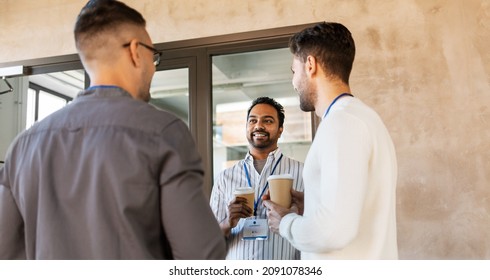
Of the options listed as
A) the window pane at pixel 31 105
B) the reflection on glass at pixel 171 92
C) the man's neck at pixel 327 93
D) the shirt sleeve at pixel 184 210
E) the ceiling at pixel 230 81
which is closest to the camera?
the shirt sleeve at pixel 184 210

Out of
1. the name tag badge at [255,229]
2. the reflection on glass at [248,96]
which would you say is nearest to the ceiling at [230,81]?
the reflection on glass at [248,96]

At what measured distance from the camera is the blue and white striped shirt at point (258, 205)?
1.99m

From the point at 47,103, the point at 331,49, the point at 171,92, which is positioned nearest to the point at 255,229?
the point at 331,49

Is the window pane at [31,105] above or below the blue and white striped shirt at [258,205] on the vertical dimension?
above

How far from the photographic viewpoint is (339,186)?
3.82 feet

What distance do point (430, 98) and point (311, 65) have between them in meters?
1.27

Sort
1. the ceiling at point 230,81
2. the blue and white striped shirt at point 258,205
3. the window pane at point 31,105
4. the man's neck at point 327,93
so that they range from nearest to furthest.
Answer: the man's neck at point 327,93 → the blue and white striped shirt at point 258,205 → the ceiling at point 230,81 → the window pane at point 31,105

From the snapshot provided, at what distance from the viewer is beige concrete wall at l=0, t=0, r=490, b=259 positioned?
7.57 feet

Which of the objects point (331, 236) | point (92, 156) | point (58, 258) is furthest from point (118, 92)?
point (331, 236)

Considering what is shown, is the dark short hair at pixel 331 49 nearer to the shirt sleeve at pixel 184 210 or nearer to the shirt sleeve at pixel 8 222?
the shirt sleeve at pixel 184 210

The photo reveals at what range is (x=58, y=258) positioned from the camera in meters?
0.94

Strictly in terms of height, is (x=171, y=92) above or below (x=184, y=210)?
above

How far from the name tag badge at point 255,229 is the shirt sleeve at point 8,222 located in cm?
99

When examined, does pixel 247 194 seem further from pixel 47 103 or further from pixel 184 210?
pixel 47 103
